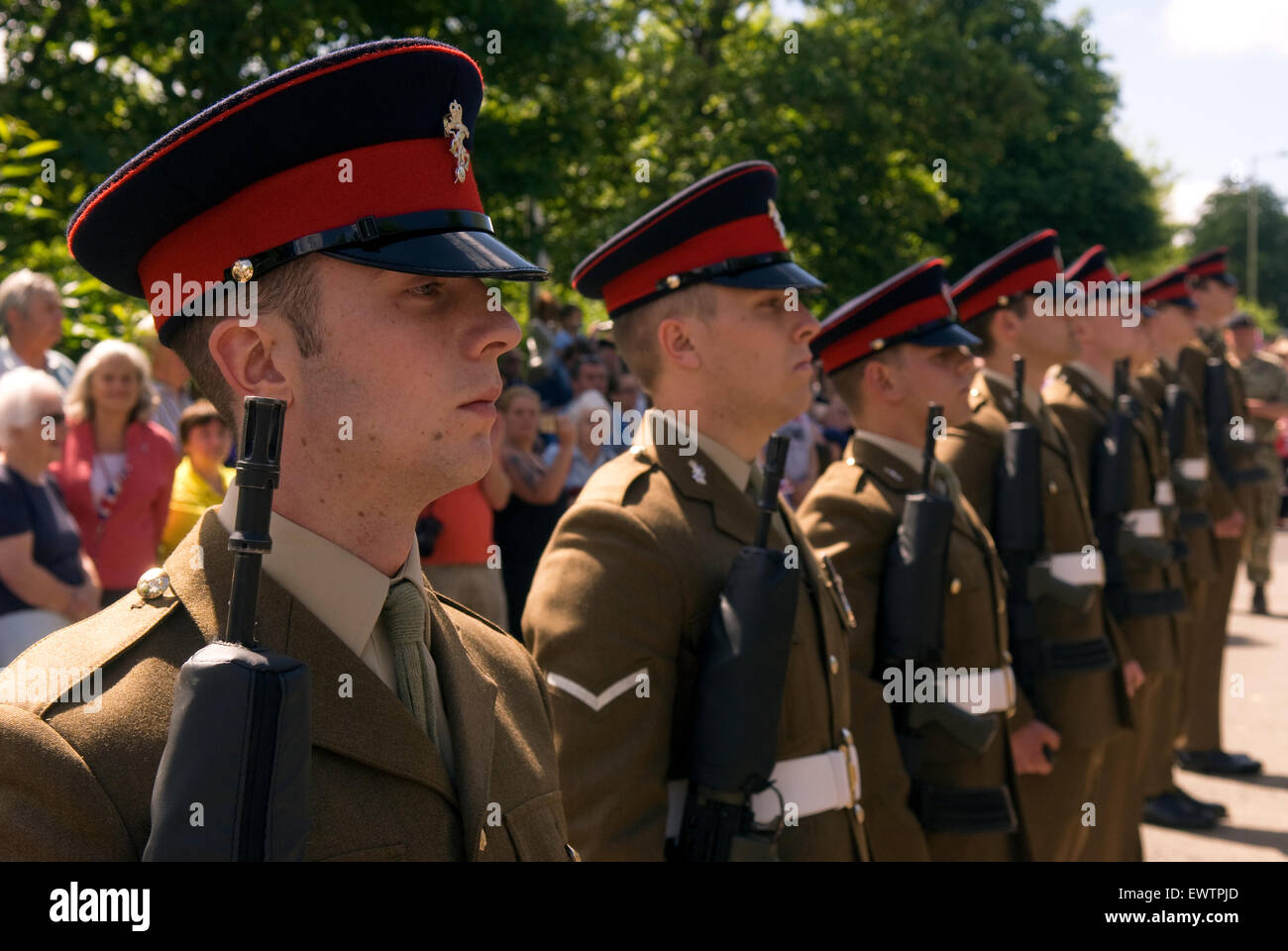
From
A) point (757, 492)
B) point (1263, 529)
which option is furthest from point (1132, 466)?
point (1263, 529)

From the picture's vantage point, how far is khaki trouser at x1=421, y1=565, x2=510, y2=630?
5.98 meters

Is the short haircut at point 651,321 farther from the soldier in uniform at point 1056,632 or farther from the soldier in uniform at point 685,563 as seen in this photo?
the soldier in uniform at point 1056,632

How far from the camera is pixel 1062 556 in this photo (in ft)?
16.6

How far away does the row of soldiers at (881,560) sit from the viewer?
9.05ft

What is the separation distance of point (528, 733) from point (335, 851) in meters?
0.48

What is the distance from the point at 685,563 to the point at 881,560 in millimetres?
1045

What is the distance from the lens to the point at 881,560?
3.72 meters

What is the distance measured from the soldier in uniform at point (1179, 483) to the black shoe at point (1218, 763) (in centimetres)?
15

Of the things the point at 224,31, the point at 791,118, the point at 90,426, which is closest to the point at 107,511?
the point at 90,426

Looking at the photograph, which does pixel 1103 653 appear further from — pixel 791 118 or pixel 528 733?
pixel 791 118

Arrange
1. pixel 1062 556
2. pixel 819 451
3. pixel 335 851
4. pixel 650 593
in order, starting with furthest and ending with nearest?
pixel 819 451 → pixel 1062 556 → pixel 650 593 → pixel 335 851

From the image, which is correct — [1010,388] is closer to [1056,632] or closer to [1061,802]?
[1056,632]

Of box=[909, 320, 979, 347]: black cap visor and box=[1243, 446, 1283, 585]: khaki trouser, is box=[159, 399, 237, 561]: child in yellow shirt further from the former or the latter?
box=[1243, 446, 1283, 585]: khaki trouser

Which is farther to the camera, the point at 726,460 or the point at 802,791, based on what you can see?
the point at 726,460
